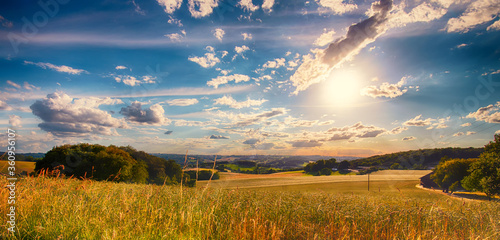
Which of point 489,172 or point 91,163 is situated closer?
point 489,172

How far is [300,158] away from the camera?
5069 inches

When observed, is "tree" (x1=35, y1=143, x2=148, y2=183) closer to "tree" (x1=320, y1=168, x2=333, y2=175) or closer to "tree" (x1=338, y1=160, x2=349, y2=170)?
"tree" (x1=320, y1=168, x2=333, y2=175)

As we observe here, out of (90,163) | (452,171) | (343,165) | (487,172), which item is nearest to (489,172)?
(487,172)

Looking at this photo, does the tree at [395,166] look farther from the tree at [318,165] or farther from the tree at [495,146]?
the tree at [495,146]

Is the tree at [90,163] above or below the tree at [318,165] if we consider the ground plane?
above

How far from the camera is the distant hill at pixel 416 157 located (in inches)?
2990

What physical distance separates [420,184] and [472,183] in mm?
30074

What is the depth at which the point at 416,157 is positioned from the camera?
10144 cm

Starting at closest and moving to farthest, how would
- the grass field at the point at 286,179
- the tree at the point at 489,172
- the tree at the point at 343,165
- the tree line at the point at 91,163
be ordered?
the tree at the point at 489,172, the tree line at the point at 91,163, the grass field at the point at 286,179, the tree at the point at 343,165

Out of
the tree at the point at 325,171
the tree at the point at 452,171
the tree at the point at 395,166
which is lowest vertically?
the tree at the point at 325,171

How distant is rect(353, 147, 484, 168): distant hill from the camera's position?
7594cm

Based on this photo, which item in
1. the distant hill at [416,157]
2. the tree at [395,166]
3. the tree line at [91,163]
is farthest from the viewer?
the tree at [395,166]

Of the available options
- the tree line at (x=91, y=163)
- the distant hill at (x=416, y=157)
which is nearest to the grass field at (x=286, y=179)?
the distant hill at (x=416, y=157)

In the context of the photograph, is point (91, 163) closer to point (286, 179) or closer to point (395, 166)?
point (286, 179)
